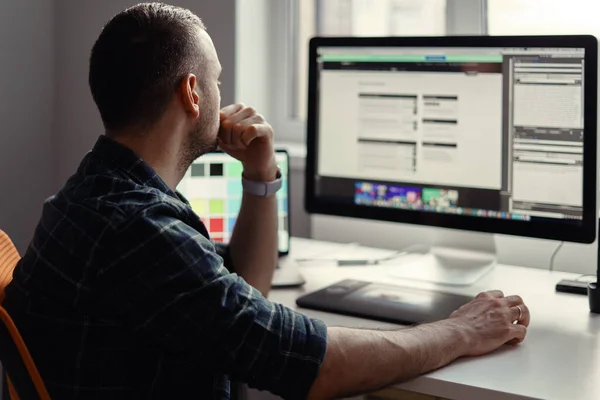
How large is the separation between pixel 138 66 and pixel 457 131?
779 mm

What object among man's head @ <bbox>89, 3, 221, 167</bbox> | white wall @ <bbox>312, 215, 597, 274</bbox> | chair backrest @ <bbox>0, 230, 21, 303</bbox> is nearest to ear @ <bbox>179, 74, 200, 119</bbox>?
man's head @ <bbox>89, 3, 221, 167</bbox>

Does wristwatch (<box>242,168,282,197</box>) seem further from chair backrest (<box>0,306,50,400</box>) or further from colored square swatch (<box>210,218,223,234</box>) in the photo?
chair backrest (<box>0,306,50,400</box>)

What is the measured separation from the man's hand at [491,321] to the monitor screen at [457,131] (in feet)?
1.03

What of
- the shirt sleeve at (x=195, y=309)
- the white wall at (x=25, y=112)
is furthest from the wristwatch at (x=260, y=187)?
the white wall at (x=25, y=112)

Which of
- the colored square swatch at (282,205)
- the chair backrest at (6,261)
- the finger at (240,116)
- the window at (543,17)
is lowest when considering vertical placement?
the chair backrest at (6,261)

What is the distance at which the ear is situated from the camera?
1348mm

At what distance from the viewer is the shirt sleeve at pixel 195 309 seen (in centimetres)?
116

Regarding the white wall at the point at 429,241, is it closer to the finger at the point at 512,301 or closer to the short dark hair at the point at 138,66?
the finger at the point at 512,301

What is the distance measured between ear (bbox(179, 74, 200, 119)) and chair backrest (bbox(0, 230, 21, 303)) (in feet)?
1.20

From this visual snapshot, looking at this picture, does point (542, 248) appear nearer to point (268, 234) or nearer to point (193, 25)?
point (268, 234)

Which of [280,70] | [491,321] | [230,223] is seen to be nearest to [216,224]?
[230,223]

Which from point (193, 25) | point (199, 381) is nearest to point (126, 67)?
point (193, 25)

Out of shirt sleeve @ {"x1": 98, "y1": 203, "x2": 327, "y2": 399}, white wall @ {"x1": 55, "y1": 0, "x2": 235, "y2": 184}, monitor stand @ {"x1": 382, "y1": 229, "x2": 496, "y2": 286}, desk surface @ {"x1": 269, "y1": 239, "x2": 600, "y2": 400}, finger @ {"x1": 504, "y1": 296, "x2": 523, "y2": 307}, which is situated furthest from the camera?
white wall @ {"x1": 55, "y1": 0, "x2": 235, "y2": 184}

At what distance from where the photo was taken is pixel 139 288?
1.16 meters
